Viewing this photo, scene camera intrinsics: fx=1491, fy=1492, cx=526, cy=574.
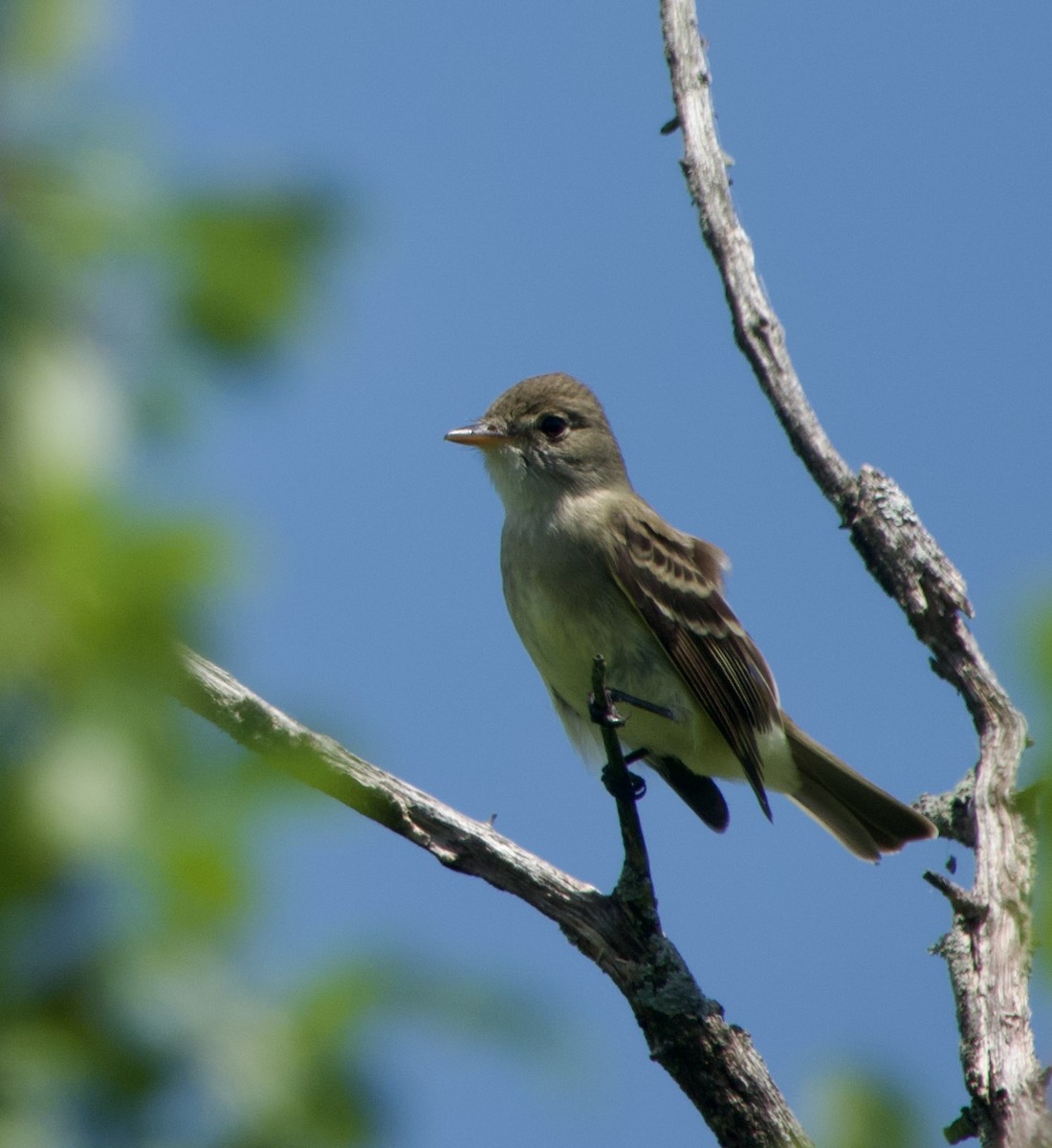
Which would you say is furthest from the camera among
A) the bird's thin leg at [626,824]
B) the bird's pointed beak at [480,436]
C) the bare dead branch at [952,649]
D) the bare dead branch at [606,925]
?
the bird's pointed beak at [480,436]

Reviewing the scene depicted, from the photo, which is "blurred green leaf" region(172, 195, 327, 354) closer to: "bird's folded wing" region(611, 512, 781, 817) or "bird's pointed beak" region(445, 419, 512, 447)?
"bird's folded wing" region(611, 512, 781, 817)

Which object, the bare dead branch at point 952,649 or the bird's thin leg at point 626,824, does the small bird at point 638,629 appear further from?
the bare dead branch at point 952,649

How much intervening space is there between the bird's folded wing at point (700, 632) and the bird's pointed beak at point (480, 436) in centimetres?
72

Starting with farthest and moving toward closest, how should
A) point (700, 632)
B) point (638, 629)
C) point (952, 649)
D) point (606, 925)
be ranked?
point (700, 632)
point (638, 629)
point (952, 649)
point (606, 925)

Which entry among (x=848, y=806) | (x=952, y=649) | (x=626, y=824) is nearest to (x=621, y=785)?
(x=626, y=824)

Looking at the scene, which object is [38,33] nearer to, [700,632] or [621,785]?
[621,785]

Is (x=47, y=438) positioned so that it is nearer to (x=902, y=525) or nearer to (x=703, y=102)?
(x=902, y=525)

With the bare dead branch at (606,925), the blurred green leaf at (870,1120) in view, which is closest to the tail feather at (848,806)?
the bare dead branch at (606,925)

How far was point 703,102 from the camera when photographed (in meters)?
4.83

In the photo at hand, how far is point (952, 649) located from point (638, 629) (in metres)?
2.31

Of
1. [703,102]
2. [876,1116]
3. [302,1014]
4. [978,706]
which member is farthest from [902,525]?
[302,1014]

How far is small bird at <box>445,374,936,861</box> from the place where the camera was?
21.4ft

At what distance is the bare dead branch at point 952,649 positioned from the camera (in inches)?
141

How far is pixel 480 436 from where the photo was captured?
7.13m
